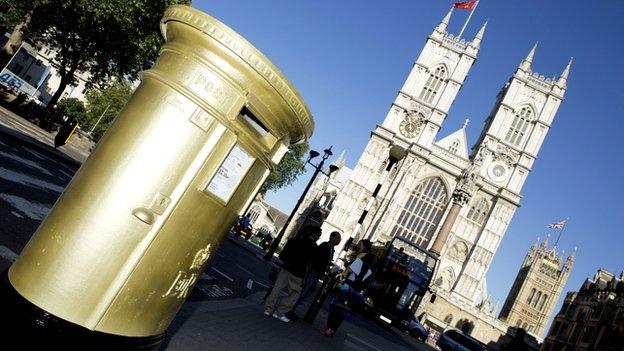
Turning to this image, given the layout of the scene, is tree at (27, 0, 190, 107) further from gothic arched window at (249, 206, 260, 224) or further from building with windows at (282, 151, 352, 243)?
gothic arched window at (249, 206, 260, 224)

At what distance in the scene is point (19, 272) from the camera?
6.78 feet

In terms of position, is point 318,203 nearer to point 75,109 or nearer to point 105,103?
point 105,103

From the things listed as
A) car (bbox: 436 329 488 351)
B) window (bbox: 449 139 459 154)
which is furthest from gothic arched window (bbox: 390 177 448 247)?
car (bbox: 436 329 488 351)

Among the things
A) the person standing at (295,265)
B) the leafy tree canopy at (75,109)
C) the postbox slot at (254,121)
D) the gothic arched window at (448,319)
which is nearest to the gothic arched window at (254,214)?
the leafy tree canopy at (75,109)

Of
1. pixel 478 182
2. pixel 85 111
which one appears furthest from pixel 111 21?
pixel 85 111

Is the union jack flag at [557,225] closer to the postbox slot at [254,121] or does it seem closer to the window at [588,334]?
the window at [588,334]

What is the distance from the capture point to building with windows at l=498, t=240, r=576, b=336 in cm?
9056

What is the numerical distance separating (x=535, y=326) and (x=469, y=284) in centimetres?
5411

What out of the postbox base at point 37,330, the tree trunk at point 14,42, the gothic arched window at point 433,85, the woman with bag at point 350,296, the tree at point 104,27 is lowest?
the postbox base at point 37,330

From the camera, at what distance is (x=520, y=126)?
49656 mm

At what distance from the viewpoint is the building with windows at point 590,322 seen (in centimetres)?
3791

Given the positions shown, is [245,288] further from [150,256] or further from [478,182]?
[478,182]

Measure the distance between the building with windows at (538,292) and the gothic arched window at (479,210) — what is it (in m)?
51.8

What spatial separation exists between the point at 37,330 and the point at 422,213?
157 ft
